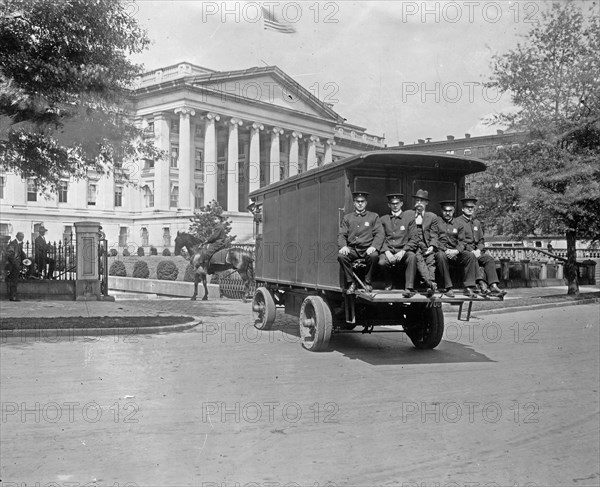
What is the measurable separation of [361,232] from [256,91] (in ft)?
156

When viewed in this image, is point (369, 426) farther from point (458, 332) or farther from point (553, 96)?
point (553, 96)

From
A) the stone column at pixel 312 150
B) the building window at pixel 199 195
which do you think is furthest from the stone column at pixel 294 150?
the building window at pixel 199 195

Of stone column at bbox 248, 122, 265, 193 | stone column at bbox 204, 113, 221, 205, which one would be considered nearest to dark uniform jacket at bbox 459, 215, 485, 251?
stone column at bbox 204, 113, 221, 205

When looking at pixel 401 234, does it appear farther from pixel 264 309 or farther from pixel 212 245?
pixel 212 245

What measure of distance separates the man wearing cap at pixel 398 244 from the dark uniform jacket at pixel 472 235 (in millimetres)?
908

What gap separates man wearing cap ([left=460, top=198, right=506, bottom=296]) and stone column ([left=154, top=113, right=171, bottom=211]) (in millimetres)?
42991

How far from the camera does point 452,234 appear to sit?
9414 millimetres

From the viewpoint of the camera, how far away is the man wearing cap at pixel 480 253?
364 inches

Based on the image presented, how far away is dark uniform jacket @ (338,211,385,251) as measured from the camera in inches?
358

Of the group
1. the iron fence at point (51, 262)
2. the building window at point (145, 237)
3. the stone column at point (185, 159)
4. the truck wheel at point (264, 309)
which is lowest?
the truck wheel at point (264, 309)

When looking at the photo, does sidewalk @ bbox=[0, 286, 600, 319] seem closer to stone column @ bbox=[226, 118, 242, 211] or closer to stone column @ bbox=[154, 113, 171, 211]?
stone column @ bbox=[154, 113, 171, 211]

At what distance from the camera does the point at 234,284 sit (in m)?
22.0

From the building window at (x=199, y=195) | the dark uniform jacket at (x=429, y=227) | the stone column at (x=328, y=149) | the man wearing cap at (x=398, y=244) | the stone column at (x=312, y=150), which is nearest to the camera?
the man wearing cap at (x=398, y=244)

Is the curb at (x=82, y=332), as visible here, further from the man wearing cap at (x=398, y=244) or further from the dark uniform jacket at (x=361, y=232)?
the man wearing cap at (x=398, y=244)
